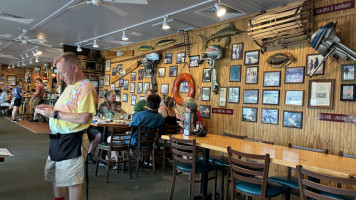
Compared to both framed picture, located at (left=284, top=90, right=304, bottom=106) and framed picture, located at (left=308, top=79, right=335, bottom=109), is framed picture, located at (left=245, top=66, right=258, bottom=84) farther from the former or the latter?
framed picture, located at (left=308, top=79, right=335, bottom=109)

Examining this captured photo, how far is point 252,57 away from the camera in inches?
211

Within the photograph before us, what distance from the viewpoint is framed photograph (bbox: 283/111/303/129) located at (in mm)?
4574

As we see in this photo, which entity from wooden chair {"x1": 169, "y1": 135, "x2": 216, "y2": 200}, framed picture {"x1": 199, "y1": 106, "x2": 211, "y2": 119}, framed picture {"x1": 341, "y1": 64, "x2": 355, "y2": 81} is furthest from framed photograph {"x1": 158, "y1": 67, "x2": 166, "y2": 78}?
framed picture {"x1": 341, "y1": 64, "x2": 355, "y2": 81}

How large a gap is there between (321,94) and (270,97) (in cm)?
90

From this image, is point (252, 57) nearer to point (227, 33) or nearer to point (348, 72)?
point (227, 33)

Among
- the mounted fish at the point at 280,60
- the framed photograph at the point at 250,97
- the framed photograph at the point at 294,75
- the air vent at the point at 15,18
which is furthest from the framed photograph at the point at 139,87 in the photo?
the framed photograph at the point at 294,75

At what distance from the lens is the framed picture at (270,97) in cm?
493

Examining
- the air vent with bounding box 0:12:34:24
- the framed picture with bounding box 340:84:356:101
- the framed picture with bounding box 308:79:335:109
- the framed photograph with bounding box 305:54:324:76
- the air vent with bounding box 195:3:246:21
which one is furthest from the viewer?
the air vent with bounding box 0:12:34:24

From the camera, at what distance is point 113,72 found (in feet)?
32.7

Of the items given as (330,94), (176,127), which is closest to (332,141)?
(330,94)

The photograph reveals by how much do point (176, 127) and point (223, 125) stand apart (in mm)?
1170

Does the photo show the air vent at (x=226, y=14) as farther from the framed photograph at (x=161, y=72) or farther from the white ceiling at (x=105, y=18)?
the framed photograph at (x=161, y=72)

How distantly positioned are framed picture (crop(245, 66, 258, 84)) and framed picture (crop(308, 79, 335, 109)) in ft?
3.49

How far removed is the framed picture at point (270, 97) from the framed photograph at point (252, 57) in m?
0.63
